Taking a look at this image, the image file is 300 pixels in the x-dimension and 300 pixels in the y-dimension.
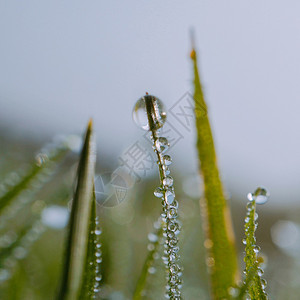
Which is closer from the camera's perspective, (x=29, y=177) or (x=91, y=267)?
(x=91, y=267)

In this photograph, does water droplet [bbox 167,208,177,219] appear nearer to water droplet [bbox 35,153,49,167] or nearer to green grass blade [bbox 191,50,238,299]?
green grass blade [bbox 191,50,238,299]

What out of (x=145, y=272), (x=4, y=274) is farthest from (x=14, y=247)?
(x=145, y=272)

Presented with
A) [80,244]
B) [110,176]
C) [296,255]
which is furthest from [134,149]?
[296,255]

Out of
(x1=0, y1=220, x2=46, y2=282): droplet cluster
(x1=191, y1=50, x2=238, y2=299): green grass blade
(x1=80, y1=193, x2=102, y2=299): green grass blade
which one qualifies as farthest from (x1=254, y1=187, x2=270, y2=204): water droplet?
(x1=0, y1=220, x2=46, y2=282): droplet cluster

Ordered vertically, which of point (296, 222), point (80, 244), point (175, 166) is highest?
point (175, 166)

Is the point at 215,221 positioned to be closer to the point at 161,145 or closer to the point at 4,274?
the point at 161,145

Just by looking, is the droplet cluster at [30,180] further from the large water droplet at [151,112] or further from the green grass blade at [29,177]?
the large water droplet at [151,112]

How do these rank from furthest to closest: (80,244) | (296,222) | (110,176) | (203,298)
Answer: (296,222)
(110,176)
(203,298)
(80,244)

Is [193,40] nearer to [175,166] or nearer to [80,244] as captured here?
[80,244]
